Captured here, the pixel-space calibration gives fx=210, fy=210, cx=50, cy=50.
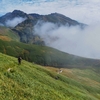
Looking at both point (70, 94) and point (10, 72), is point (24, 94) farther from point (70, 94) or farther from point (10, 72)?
point (70, 94)

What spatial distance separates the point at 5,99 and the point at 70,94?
2780 centimetres

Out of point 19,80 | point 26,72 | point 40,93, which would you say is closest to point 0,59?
point 26,72

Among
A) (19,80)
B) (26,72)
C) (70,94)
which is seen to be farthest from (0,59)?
(70,94)

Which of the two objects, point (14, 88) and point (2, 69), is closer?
point (14, 88)

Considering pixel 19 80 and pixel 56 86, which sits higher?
pixel 19 80

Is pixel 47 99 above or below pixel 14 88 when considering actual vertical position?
below

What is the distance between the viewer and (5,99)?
3903cm

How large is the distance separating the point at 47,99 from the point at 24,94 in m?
6.35

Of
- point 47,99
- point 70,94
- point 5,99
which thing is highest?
point 5,99

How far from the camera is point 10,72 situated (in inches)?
Result: 2046

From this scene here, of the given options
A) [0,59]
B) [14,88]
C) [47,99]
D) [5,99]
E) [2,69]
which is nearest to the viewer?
[5,99]

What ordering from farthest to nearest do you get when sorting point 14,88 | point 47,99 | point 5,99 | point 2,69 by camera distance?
1. point 2,69
2. point 47,99
3. point 14,88
4. point 5,99

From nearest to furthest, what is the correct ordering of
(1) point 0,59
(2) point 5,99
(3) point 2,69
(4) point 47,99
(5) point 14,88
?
(2) point 5,99 < (5) point 14,88 < (4) point 47,99 < (3) point 2,69 < (1) point 0,59

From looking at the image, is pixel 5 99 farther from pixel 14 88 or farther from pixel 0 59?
pixel 0 59
